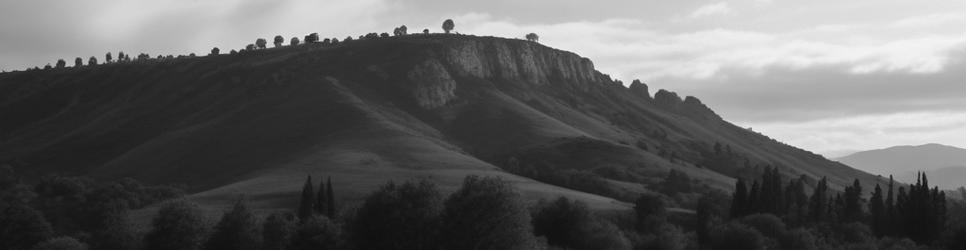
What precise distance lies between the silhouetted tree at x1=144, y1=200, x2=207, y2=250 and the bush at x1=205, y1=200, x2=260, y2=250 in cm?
203

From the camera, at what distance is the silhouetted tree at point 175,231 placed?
130625mm

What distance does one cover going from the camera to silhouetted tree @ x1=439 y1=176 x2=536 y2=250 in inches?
4114

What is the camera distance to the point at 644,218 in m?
196

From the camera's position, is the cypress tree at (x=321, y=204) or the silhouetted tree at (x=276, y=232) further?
the cypress tree at (x=321, y=204)

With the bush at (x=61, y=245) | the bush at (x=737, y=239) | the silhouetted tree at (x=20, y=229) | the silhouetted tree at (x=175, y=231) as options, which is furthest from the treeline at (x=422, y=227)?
the silhouetted tree at (x=20, y=229)

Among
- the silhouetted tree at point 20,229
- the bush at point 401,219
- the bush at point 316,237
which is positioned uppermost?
the bush at point 401,219

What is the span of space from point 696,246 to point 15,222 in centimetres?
9895

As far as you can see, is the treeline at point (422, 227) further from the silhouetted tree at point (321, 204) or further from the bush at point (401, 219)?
the silhouetted tree at point (321, 204)

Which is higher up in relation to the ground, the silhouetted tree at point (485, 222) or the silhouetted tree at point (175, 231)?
the silhouetted tree at point (485, 222)

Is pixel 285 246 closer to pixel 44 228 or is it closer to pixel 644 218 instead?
pixel 44 228

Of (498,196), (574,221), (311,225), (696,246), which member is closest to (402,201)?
(498,196)

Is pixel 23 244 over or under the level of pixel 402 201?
under

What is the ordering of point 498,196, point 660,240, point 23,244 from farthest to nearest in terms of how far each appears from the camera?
point 23,244, point 660,240, point 498,196

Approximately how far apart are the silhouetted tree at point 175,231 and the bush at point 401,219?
2797 cm
